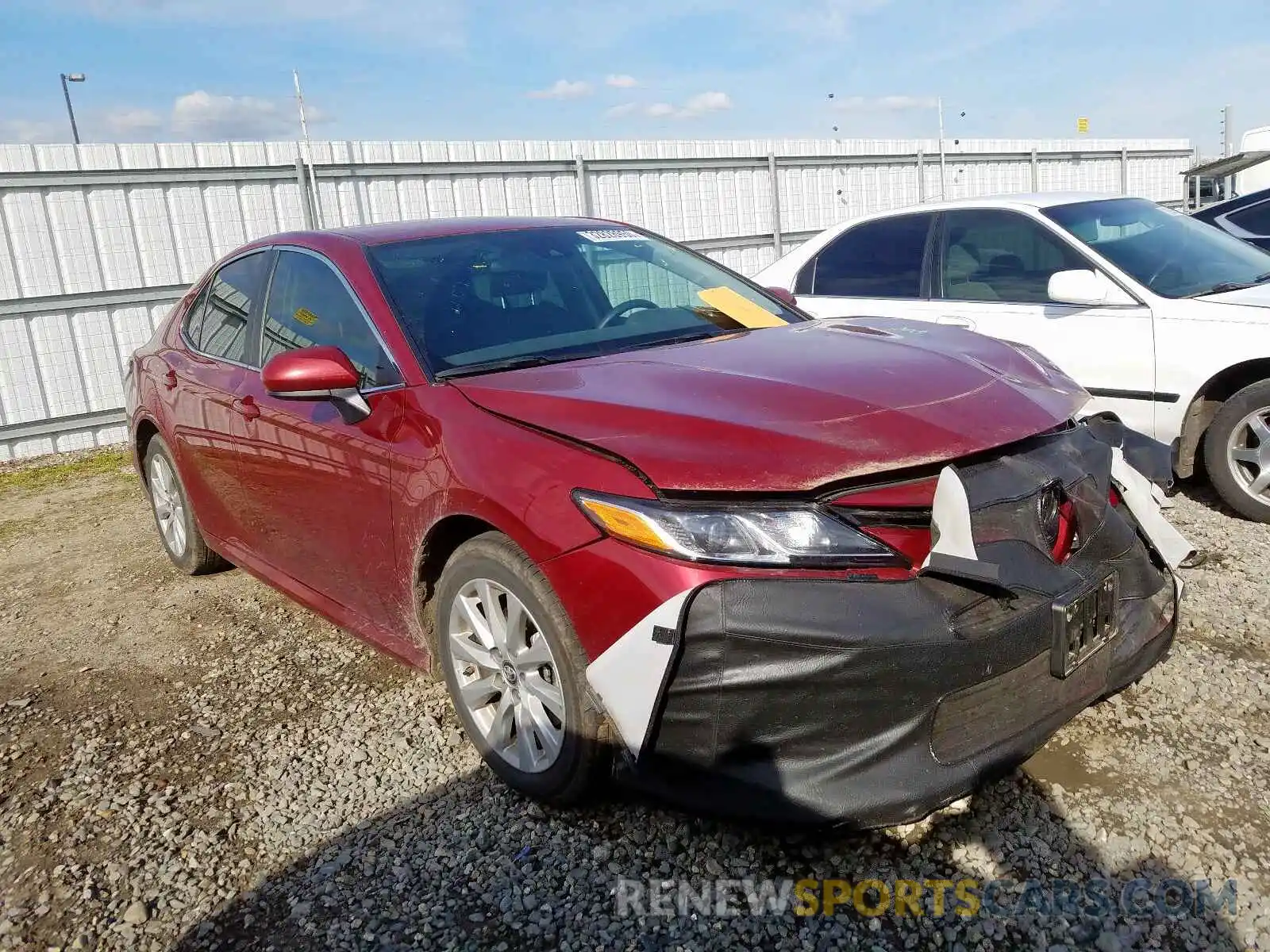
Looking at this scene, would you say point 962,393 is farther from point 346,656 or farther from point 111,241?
point 111,241

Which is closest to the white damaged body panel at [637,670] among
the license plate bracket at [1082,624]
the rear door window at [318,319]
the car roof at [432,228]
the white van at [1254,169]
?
the license plate bracket at [1082,624]

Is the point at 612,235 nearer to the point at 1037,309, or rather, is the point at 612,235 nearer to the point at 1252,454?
the point at 1037,309

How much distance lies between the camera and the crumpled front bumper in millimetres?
1979

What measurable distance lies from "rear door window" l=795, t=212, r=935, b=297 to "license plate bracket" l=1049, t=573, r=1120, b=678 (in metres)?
3.35

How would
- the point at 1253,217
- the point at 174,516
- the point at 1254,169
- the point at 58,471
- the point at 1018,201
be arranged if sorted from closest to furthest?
the point at 174,516
the point at 1018,201
the point at 1253,217
the point at 58,471
the point at 1254,169

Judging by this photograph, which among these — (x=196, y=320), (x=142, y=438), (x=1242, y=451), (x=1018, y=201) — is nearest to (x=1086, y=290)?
(x=1018, y=201)

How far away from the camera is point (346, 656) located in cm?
379

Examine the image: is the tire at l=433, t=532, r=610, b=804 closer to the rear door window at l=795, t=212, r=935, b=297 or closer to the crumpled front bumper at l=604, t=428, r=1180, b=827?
the crumpled front bumper at l=604, t=428, r=1180, b=827

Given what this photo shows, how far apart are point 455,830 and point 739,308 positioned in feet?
6.54

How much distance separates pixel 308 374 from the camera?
2824 mm

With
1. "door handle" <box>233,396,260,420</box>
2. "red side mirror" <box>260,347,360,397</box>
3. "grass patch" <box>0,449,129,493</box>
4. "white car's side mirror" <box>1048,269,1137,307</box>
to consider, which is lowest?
"grass patch" <box>0,449,129,493</box>

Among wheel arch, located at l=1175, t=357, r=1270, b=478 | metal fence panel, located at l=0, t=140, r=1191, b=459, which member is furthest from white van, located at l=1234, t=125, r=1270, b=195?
wheel arch, located at l=1175, t=357, r=1270, b=478

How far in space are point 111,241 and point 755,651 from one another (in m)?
8.37

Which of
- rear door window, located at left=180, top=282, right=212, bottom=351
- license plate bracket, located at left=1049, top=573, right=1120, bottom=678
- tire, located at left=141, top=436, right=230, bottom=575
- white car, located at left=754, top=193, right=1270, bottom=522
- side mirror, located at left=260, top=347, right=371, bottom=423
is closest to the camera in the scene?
license plate bracket, located at left=1049, top=573, right=1120, bottom=678
